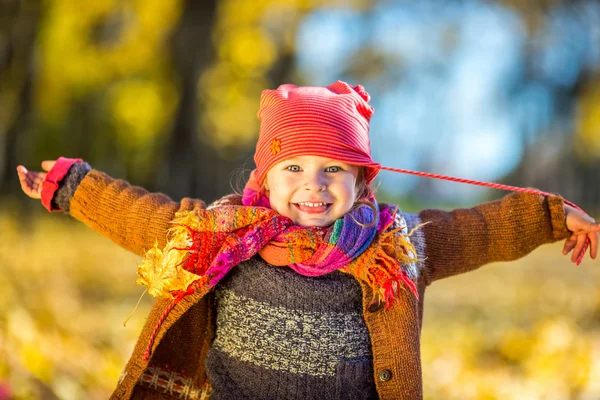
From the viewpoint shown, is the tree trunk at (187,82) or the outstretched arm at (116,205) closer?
the outstretched arm at (116,205)

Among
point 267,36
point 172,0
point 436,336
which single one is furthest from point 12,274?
point 267,36

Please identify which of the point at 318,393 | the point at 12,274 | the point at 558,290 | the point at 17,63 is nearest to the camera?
the point at 318,393

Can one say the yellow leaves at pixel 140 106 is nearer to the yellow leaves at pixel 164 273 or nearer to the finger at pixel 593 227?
the yellow leaves at pixel 164 273

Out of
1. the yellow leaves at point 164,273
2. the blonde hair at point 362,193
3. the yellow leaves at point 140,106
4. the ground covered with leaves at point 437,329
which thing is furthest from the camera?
the yellow leaves at point 140,106

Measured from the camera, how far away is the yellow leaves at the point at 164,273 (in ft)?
7.53

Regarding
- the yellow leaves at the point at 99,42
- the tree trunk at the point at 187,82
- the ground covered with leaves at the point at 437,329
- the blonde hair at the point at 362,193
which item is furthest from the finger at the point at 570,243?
the yellow leaves at the point at 99,42

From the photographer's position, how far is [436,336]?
16.3ft

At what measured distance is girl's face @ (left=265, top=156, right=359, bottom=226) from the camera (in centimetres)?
233

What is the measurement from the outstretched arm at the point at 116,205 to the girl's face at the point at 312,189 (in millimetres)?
364

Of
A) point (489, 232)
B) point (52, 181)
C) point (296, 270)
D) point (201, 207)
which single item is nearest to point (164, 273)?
point (201, 207)

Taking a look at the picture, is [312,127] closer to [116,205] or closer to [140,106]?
[116,205]

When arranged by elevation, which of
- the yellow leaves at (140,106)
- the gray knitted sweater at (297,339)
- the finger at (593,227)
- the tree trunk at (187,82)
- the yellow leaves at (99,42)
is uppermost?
the yellow leaves at (140,106)

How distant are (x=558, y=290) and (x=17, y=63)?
21.5 ft

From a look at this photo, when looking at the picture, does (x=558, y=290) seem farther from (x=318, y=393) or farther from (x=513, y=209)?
(x=318, y=393)
